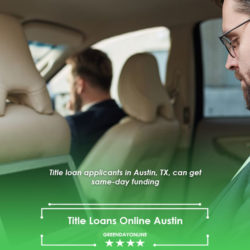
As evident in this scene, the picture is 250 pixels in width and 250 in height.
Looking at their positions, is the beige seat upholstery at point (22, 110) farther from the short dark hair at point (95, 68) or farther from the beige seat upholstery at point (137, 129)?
the short dark hair at point (95, 68)

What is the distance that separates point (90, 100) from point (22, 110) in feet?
3.63

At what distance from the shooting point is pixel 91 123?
2.44 m

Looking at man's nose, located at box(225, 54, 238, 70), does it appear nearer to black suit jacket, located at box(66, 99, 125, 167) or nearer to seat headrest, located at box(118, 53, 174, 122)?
seat headrest, located at box(118, 53, 174, 122)

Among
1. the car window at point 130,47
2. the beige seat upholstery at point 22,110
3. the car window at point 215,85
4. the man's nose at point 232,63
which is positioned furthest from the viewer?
the car window at point 215,85

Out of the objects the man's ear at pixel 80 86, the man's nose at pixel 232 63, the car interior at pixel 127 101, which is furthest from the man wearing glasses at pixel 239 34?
the man's ear at pixel 80 86

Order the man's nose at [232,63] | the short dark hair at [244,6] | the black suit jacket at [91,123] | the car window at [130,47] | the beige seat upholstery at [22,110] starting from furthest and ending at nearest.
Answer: the car window at [130,47], the black suit jacket at [91,123], the beige seat upholstery at [22,110], the man's nose at [232,63], the short dark hair at [244,6]

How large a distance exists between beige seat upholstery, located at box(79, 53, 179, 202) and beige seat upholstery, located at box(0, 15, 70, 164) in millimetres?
565

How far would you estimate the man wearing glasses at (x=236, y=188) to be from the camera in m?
1.18

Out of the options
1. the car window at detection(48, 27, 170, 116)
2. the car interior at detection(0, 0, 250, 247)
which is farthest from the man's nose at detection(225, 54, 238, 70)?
the car window at detection(48, 27, 170, 116)

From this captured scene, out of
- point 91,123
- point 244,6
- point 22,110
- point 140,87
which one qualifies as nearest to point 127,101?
point 140,87

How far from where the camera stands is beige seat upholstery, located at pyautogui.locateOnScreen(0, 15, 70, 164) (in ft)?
4.70

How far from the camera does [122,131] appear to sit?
Answer: 2.26 meters

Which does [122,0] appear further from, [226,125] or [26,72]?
[226,125]

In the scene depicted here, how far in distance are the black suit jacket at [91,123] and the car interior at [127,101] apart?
4.4 inches
